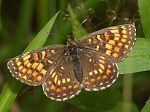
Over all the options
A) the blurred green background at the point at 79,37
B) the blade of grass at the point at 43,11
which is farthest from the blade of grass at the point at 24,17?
the blade of grass at the point at 43,11

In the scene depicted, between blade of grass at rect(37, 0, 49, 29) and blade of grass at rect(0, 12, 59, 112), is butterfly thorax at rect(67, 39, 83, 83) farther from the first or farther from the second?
blade of grass at rect(37, 0, 49, 29)

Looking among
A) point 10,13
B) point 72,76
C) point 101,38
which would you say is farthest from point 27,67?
point 10,13

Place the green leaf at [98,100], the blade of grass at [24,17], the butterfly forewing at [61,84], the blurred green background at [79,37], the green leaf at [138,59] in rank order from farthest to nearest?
the blade of grass at [24,17] → the green leaf at [98,100] → the blurred green background at [79,37] → the butterfly forewing at [61,84] → the green leaf at [138,59]

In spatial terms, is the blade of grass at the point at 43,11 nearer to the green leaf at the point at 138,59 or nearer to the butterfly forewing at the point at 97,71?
the butterfly forewing at the point at 97,71

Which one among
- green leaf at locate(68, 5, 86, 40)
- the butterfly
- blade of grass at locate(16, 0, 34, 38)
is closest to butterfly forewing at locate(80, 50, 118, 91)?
the butterfly

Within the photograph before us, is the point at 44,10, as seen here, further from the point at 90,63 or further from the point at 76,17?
the point at 90,63

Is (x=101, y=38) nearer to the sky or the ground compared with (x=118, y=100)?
nearer to the sky

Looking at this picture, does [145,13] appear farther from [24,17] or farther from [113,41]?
[24,17]
